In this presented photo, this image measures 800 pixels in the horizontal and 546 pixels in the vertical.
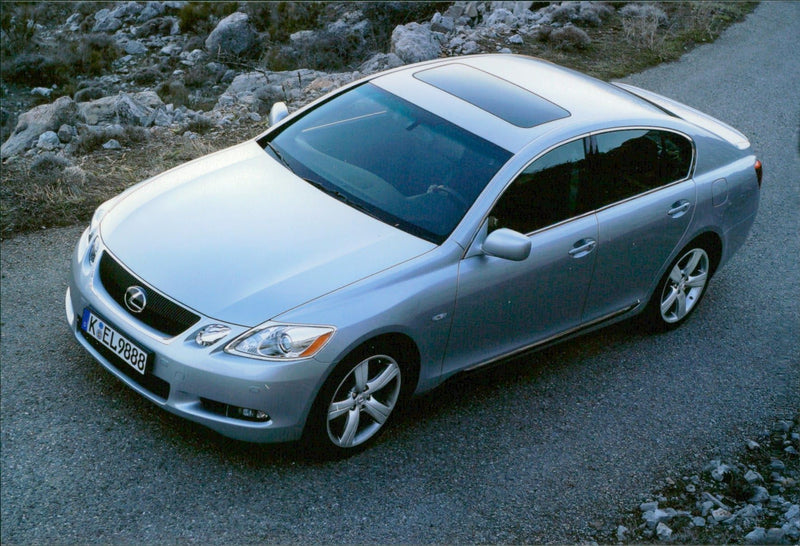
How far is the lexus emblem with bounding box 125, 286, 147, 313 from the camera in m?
4.57

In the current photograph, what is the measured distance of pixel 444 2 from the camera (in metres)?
17.9

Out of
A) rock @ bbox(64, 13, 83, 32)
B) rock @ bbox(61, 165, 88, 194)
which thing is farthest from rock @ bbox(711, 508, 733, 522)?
rock @ bbox(64, 13, 83, 32)

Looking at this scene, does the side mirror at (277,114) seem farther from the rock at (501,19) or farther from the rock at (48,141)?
the rock at (501,19)

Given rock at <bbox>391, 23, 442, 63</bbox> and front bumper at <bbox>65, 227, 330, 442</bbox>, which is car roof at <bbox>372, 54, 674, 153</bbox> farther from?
rock at <bbox>391, 23, 442, 63</bbox>

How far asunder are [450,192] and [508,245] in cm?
56

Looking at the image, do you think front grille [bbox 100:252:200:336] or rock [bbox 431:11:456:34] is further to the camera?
rock [bbox 431:11:456:34]

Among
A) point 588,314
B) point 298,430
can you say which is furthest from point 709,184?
point 298,430

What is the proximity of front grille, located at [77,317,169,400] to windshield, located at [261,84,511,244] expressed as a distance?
4.98ft

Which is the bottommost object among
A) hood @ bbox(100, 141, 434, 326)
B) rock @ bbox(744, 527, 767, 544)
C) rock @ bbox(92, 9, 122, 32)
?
rock @ bbox(92, 9, 122, 32)

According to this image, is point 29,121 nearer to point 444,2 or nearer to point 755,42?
point 444,2

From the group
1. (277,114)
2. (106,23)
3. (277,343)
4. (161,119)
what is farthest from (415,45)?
(106,23)

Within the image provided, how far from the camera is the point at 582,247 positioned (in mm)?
5453

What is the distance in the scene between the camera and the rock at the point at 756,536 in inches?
174

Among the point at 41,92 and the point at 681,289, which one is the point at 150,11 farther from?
the point at 681,289
